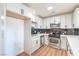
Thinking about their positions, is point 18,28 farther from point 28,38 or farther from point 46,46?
point 46,46

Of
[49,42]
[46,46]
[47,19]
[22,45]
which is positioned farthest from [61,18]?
[22,45]

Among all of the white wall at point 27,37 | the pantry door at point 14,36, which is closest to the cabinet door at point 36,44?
the white wall at point 27,37

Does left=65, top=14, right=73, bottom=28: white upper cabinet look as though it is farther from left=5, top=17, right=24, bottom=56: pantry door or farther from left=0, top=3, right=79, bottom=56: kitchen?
left=5, top=17, right=24, bottom=56: pantry door

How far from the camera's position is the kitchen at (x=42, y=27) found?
3.65 feet

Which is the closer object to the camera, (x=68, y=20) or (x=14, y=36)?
(x=68, y=20)

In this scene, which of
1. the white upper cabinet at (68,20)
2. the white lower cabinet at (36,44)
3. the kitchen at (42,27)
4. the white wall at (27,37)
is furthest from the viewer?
the white lower cabinet at (36,44)

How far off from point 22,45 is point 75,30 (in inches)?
56.0

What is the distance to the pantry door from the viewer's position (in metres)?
1.47

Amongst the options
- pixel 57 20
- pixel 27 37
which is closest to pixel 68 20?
pixel 57 20

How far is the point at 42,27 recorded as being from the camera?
149 centimetres

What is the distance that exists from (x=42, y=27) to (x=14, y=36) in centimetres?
70

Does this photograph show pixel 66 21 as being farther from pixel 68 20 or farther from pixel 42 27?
pixel 42 27

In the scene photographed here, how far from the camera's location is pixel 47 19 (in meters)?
1.35

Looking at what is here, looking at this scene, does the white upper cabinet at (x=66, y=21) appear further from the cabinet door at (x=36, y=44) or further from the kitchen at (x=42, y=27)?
the cabinet door at (x=36, y=44)
